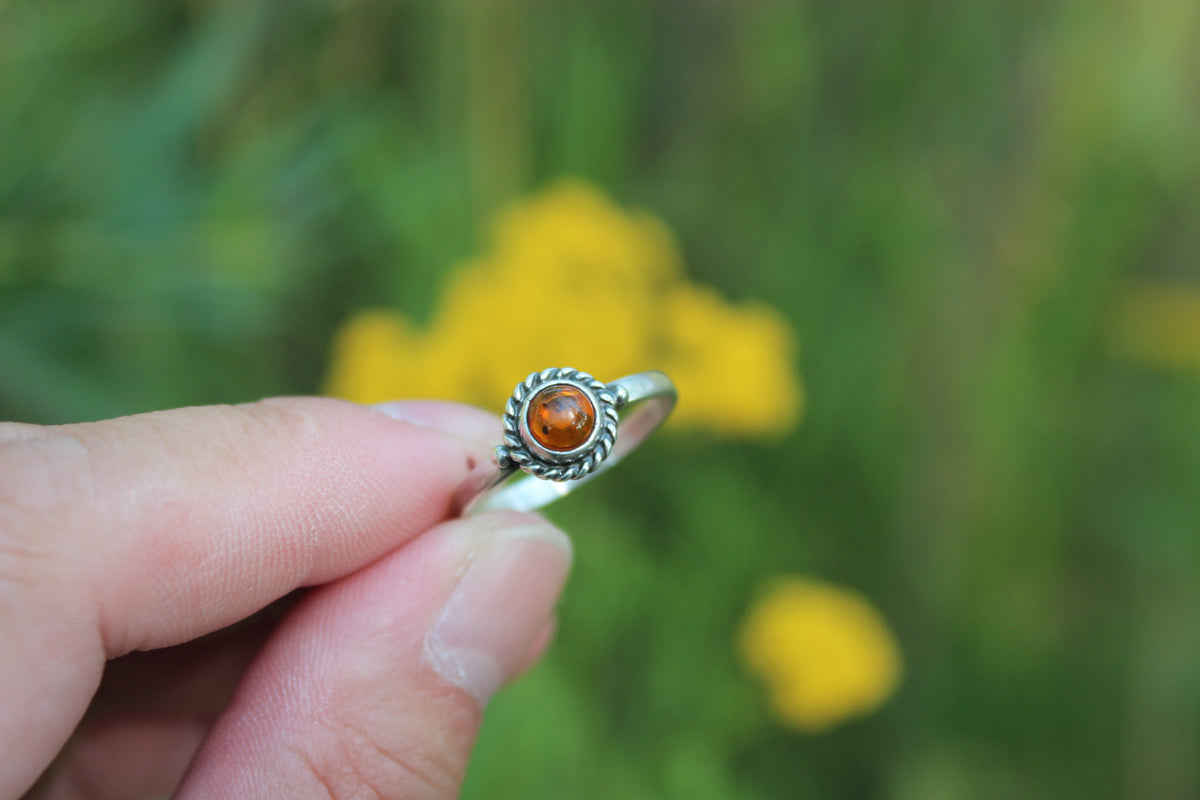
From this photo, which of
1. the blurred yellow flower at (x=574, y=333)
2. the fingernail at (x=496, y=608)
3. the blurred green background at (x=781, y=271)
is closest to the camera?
the fingernail at (x=496, y=608)

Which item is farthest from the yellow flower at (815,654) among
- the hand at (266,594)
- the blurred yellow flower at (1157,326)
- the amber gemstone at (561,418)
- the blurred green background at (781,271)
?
the blurred yellow flower at (1157,326)

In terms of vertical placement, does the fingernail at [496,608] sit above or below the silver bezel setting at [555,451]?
below

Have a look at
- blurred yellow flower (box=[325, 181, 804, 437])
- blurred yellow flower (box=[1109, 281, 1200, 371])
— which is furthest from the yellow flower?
blurred yellow flower (box=[1109, 281, 1200, 371])

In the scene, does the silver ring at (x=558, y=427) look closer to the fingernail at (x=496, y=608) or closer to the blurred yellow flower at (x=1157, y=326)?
the fingernail at (x=496, y=608)

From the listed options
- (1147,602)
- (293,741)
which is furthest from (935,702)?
(293,741)

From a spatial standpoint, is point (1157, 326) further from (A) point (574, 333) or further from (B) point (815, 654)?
(A) point (574, 333)

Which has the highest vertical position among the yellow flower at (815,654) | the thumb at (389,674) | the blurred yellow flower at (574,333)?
the blurred yellow flower at (574,333)

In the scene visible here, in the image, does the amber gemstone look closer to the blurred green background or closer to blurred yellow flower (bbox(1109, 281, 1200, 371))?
the blurred green background
